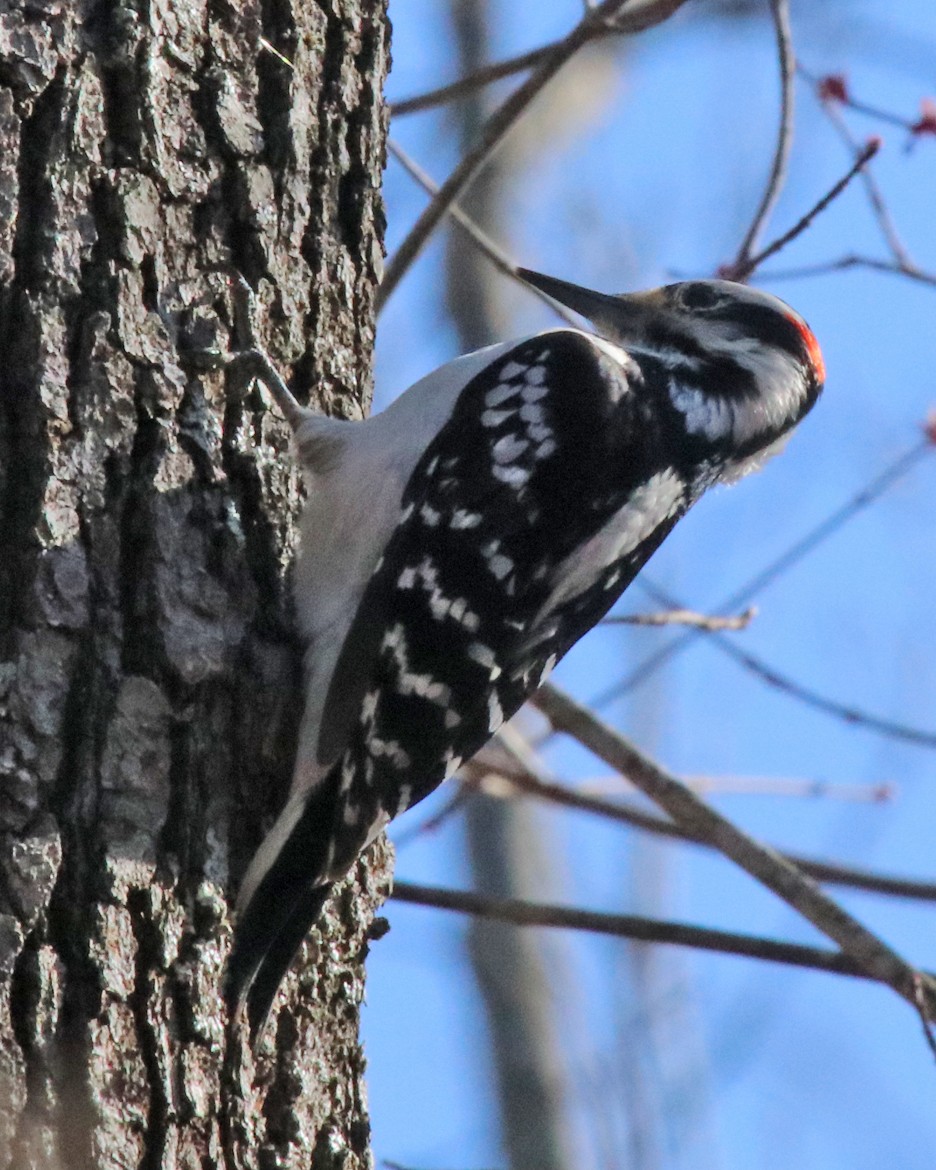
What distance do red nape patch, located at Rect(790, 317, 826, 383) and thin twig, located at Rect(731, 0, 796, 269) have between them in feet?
1.26

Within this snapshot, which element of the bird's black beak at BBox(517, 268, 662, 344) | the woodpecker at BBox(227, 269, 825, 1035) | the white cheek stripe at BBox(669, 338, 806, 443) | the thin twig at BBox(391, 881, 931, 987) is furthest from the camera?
the bird's black beak at BBox(517, 268, 662, 344)

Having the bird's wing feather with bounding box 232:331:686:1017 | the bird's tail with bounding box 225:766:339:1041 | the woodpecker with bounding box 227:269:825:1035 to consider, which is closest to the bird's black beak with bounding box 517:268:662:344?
the woodpecker with bounding box 227:269:825:1035

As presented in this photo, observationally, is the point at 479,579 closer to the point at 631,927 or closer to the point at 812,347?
the point at 631,927

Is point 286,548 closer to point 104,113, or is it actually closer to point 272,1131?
point 104,113

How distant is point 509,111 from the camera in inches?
137

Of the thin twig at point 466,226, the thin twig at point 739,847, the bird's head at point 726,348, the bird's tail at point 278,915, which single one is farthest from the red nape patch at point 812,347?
the bird's tail at point 278,915

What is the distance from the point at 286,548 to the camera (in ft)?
10.2

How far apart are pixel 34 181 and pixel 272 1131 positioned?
161 centimetres

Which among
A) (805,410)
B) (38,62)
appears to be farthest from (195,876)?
(805,410)

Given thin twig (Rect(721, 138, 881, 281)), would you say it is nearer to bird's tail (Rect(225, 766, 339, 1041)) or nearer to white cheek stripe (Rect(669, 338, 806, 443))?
white cheek stripe (Rect(669, 338, 806, 443))

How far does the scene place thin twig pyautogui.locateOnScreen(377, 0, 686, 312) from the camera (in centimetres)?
342

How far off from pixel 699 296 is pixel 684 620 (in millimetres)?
815

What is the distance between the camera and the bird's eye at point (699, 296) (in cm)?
407

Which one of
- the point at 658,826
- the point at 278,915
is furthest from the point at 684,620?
the point at 278,915
